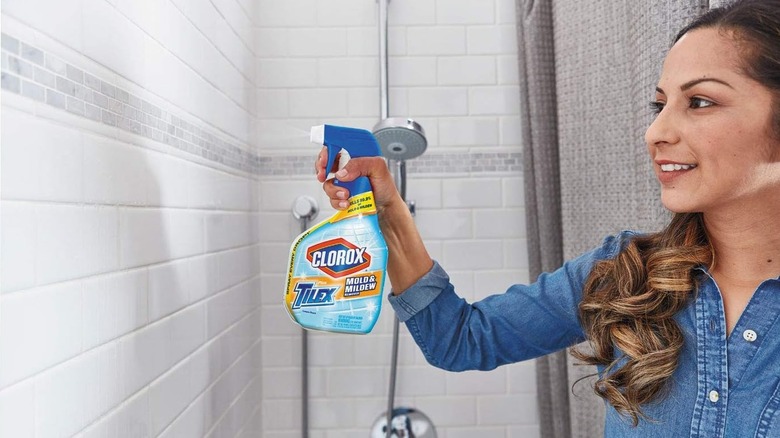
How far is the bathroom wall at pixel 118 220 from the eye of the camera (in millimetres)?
559

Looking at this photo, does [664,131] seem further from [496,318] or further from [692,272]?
[496,318]

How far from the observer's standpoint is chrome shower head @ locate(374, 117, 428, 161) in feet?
3.90

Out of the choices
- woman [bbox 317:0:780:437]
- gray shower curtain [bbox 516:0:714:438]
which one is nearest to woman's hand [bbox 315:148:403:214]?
woman [bbox 317:0:780:437]

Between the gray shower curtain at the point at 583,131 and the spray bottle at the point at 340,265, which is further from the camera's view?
the gray shower curtain at the point at 583,131

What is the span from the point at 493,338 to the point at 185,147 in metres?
0.60

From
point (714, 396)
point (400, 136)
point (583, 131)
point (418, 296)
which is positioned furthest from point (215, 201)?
point (714, 396)

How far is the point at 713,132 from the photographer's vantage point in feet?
2.38

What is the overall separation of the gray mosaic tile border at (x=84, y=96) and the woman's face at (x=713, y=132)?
69cm

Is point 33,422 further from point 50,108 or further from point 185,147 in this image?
point 185,147

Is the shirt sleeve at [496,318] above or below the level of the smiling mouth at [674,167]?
below

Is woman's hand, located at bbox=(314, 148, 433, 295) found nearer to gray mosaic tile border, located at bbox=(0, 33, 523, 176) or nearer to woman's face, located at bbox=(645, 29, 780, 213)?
gray mosaic tile border, located at bbox=(0, 33, 523, 176)

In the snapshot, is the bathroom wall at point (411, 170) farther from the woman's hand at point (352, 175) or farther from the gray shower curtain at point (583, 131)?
the woman's hand at point (352, 175)

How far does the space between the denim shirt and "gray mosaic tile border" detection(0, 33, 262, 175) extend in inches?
17.6

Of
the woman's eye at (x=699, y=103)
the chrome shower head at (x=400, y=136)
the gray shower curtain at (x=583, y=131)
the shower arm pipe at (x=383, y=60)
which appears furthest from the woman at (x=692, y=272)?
the shower arm pipe at (x=383, y=60)
